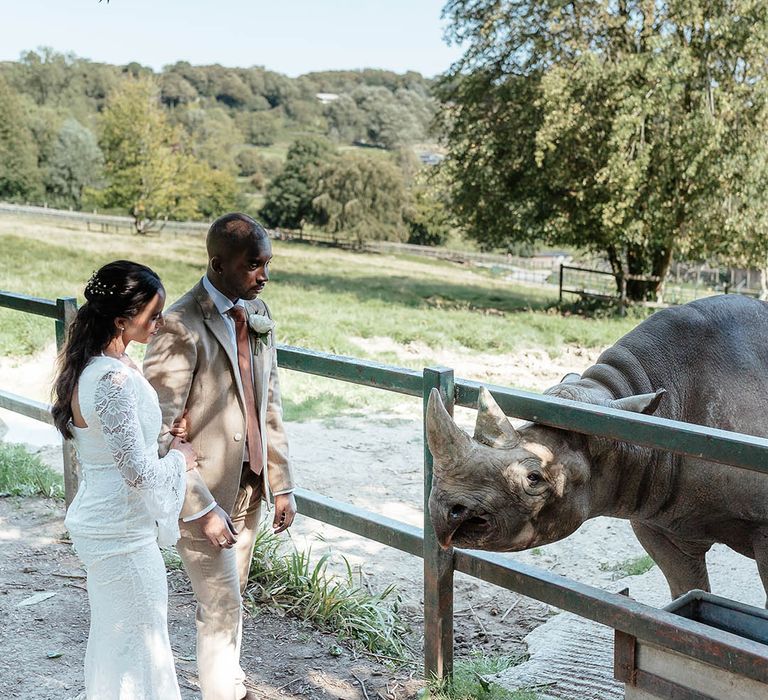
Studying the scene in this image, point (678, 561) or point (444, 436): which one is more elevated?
point (444, 436)

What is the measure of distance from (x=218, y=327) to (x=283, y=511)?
0.75m

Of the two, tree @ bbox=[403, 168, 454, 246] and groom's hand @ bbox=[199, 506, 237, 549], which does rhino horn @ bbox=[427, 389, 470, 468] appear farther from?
tree @ bbox=[403, 168, 454, 246]

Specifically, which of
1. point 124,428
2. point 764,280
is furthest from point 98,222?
point 124,428

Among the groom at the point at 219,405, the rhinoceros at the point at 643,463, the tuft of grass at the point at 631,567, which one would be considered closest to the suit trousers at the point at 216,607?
the groom at the point at 219,405

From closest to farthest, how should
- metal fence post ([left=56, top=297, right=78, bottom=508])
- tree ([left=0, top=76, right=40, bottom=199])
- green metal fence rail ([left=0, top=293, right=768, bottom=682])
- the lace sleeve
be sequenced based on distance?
green metal fence rail ([left=0, top=293, right=768, bottom=682]) < the lace sleeve < metal fence post ([left=56, top=297, right=78, bottom=508]) < tree ([left=0, top=76, right=40, bottom=199])

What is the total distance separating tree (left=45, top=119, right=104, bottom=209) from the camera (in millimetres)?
64875

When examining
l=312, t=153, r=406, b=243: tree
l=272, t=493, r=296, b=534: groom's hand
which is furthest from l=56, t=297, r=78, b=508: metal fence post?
l=312, t=153, r=406, b=243: tree

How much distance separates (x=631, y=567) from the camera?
5523mm

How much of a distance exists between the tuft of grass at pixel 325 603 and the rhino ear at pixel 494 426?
1.51 meters

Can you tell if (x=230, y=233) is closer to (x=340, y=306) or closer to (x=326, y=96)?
(x=340, y=306)

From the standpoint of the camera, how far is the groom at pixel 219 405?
116 inches

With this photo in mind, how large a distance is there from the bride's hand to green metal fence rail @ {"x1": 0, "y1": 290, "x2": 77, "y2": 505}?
2.19 metres

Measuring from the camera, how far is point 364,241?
51031 mm

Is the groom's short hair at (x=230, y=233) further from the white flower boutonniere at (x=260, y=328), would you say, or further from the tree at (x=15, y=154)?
the tree at (x=15, y=154)
